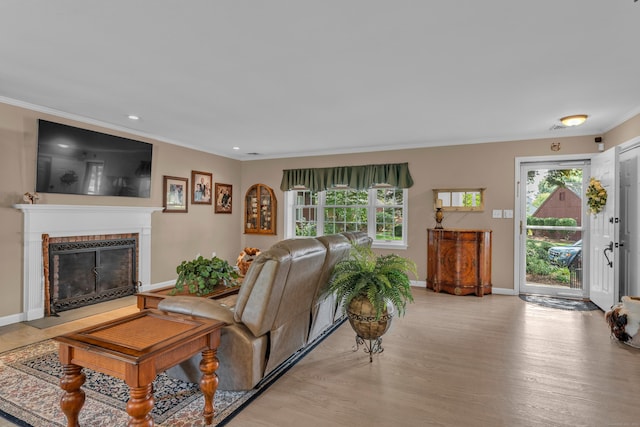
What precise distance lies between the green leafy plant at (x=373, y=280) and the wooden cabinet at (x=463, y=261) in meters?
2.36

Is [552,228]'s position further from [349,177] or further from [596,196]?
[349,177]

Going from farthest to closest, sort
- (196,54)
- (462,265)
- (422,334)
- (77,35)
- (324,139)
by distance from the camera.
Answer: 1. (324,139)
2. (462,265)
3. (422,334)
4. (196,54)
5. (77,35)

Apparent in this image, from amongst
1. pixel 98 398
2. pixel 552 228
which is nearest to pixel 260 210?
pixel 98 398

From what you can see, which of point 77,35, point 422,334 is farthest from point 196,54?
point 422,334

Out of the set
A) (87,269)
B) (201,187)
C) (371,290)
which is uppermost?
(201,187)

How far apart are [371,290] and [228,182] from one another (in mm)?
4874

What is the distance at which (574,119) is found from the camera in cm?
392

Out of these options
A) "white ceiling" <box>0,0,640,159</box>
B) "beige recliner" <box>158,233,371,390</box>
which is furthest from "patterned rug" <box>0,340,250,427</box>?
"white ceiling" <box>0,0,640,159</box>

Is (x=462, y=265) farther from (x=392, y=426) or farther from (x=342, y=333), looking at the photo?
(x=392, y=426)

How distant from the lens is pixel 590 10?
1.93 meters

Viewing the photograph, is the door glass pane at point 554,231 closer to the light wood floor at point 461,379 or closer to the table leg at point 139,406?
the light wood floor at point 461,379

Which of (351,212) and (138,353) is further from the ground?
(351,212)

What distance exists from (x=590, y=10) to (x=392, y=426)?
2.64 metres

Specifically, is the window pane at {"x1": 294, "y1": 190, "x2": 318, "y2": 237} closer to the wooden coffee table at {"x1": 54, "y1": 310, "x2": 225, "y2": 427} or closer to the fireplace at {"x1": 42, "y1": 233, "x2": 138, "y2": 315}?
the fireplace at {"x1": 42, "y1": 233, "x2": 138, "y2": 315}
